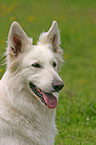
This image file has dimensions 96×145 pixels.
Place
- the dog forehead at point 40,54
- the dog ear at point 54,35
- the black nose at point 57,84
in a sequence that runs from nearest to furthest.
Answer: the black nose at point 57,84 < the dog forehead at point 40,54 < the dog ear at point 54,35

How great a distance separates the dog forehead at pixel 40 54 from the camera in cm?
421

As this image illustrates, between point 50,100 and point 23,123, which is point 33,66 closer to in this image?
point 50,100

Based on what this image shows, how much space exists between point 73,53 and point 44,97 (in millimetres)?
8723

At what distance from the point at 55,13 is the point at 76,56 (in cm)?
753

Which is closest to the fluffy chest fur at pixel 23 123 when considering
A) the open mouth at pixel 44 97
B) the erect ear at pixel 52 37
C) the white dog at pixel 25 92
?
the white dog at pixel 25 92

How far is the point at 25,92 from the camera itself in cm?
423

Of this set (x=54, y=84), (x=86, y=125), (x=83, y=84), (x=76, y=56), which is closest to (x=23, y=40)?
(x=54, y=84)

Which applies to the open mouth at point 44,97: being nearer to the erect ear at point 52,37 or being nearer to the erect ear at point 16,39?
the erect ear at point 16,39

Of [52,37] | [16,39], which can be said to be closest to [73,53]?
[52,37]

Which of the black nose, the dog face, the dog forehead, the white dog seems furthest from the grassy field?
the dog forehead

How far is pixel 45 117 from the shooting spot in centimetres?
439

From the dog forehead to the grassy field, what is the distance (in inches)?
70.1

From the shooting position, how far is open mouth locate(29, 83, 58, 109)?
4.08m

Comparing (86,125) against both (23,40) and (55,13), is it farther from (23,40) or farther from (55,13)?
(55,13)
